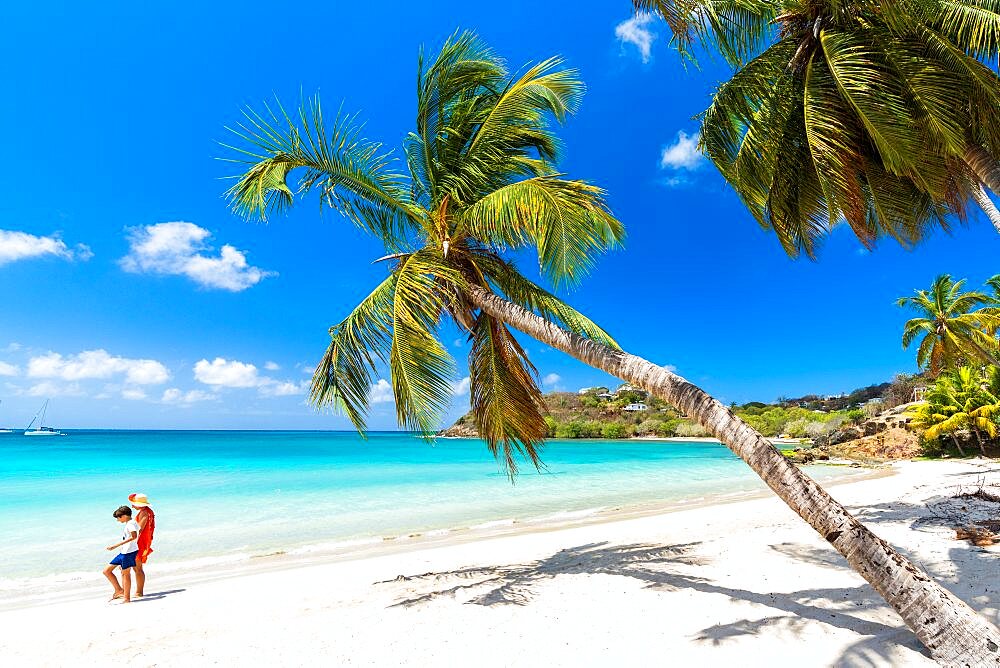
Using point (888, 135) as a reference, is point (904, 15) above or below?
above

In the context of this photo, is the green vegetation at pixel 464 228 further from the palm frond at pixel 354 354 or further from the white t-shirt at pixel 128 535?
the white t-shirt at pixel 128 535

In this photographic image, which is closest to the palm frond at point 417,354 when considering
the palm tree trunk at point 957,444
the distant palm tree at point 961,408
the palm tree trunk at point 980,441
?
the distant palm tree at point 961,408

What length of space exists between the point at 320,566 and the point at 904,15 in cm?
964

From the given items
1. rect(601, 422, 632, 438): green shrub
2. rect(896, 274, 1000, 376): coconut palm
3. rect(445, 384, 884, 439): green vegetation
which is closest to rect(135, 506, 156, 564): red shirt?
rect(896, 274, 1000, 376): coconut palm

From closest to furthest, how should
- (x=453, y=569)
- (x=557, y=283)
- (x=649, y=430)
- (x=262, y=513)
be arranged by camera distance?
(x=557, y=283) < (x=453, y=569) < (x=262, y=513) < (x=649, y=430)

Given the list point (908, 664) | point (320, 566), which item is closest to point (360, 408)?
point (320, 566)

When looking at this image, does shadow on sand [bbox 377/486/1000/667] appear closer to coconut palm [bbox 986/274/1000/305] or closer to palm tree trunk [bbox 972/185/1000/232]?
palm tree trunk [bbox 972/185/1000/232]

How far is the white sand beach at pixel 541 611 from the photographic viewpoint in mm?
3590

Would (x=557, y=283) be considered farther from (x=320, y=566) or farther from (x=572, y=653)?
(x=320, y=566)

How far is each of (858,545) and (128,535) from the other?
7805 millimetres

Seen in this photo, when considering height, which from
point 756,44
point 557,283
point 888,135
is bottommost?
point 557,283

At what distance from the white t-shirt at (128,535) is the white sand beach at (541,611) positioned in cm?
63

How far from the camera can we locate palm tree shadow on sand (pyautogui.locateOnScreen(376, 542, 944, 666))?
138 inches

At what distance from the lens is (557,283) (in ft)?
16.4
